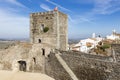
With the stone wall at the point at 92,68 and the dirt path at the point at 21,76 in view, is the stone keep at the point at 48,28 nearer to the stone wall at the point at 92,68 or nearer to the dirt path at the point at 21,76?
the dirt path at the point at 21,76

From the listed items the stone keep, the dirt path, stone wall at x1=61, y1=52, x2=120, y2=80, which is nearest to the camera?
stone wall at x1=61, y1=52, x2=120, y2=80

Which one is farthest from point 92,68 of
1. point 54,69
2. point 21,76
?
point 21,76

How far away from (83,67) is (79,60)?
67 centimetres

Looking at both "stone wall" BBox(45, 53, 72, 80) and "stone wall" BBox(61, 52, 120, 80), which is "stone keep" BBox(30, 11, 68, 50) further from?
"stone wall" BBox(61, 52, 120, 80)

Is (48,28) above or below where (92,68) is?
above

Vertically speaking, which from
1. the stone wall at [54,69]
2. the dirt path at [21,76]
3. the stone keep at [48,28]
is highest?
the stone keep at [48,28]

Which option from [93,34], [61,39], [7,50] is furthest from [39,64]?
[93,34]

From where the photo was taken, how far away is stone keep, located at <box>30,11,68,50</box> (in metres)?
19.2

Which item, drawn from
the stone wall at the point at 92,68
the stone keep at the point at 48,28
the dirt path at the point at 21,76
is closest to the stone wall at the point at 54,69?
the dirt path at the point at 21,76

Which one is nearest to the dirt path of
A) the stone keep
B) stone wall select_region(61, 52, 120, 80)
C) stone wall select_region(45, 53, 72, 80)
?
stone wall select_region(45, 53, 72, 80)

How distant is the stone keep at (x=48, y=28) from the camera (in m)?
19.2

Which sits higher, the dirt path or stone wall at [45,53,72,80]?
stone wall at [45,53,72,80]

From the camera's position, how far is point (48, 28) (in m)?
19.5

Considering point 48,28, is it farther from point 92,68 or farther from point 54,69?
point 92,68
